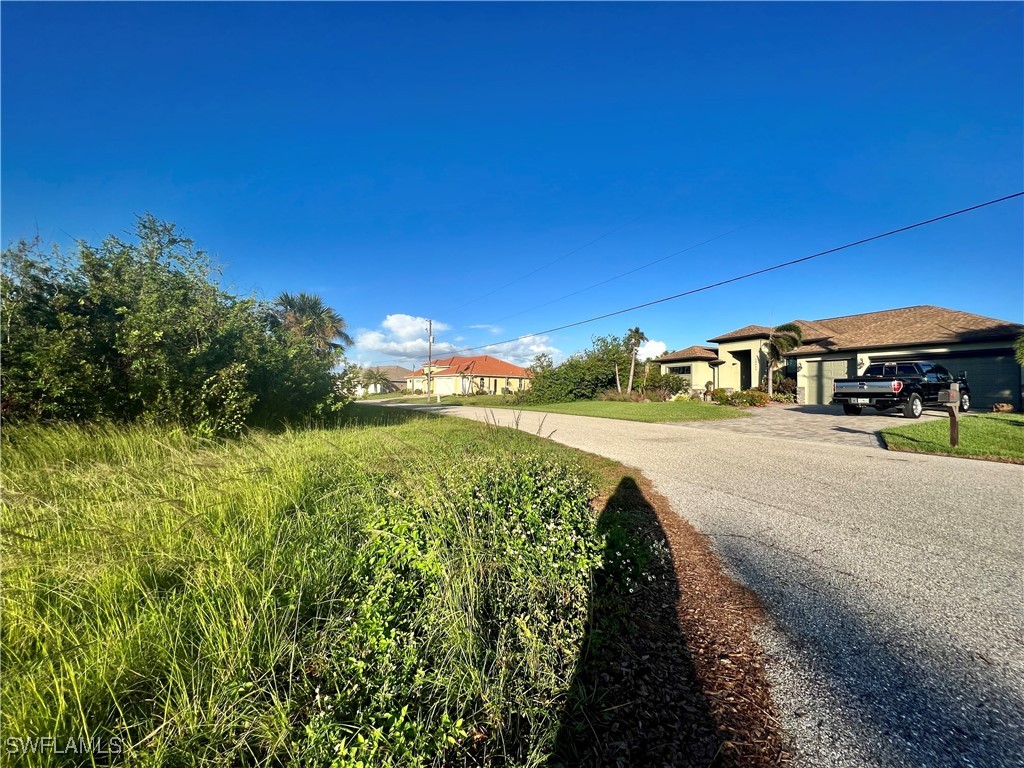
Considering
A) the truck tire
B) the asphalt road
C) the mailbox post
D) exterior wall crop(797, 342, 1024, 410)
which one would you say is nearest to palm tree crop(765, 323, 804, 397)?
exterior wall crop(797, 342, 1024, 410)

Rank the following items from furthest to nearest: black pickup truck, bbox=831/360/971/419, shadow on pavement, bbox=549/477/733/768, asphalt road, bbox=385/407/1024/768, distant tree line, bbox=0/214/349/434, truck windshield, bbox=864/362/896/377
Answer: truck windshield, bbox=864/362/896/377, black pickup truck, bbox=831/360/971/419, distant tree line, bbox=0/214/349/434, asphalt road, bbox=385/407/1024/768, shadow on pavement, bbox=549/477/733/768

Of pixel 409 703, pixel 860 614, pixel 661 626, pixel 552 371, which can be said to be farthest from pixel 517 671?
pixel 552 371

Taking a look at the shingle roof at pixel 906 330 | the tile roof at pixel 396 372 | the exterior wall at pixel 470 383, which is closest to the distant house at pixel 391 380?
the tile roof at pixel 396 372

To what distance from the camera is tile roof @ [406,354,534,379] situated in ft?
199

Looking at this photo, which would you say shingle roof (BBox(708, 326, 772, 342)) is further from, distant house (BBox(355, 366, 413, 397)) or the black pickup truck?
distant house (BBox(355, 366, 413, 397))

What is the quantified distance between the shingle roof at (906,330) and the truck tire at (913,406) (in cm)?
810

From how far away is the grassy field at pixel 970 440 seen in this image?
8.47 m

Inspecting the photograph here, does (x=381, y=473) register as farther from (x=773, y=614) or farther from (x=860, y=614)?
(x=860, y=614)

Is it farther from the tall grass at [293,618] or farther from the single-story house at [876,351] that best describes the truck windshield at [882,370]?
the tall grass at [293,618]

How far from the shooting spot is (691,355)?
114ft

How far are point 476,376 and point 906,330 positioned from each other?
45.3 m

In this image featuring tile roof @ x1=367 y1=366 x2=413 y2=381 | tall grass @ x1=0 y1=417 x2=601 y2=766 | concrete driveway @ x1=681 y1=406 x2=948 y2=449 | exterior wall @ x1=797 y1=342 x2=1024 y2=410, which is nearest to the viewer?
tall grass @ x1=0 y1=417 x2=601 y2=766

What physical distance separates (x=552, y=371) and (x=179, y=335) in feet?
89.5

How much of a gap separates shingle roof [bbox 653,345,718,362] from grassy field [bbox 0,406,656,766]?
33.9 metres
